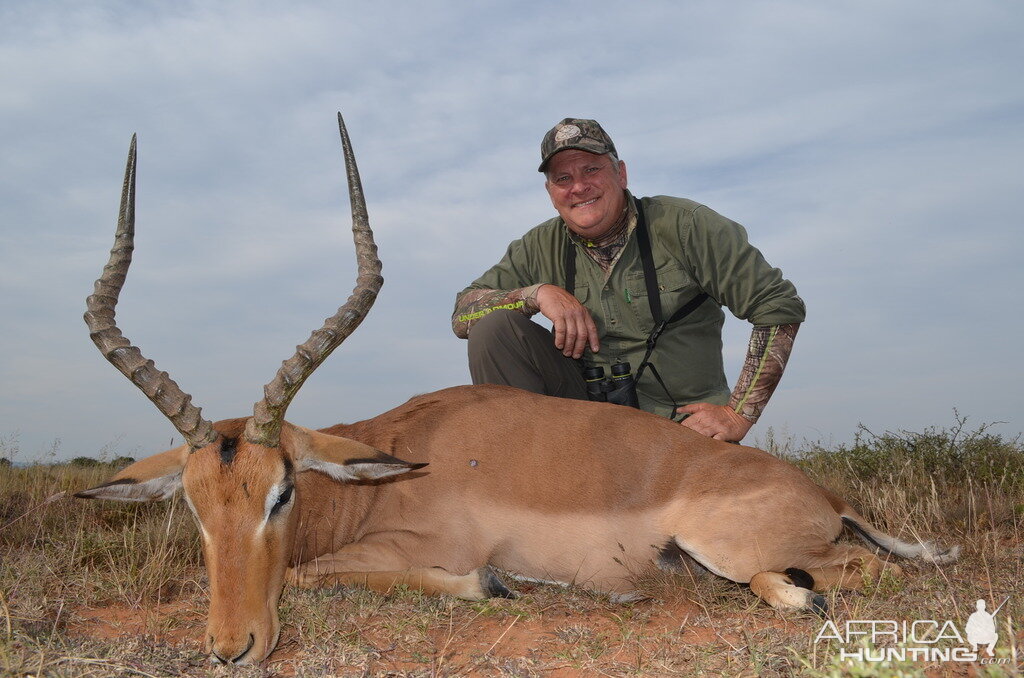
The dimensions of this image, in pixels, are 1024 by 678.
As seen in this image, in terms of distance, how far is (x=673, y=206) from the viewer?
7148 mm

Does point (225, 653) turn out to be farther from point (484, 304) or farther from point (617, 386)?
point (484, 304)

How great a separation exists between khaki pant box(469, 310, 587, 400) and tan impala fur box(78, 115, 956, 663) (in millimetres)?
1652

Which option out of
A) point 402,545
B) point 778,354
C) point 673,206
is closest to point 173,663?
point 402,545

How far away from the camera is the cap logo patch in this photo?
7043mm

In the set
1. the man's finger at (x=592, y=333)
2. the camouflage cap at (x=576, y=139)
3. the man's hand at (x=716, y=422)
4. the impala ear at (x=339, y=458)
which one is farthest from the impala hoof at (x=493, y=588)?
the camouflage cap at (x=576, y=139)

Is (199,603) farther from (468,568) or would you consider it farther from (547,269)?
(547,269)

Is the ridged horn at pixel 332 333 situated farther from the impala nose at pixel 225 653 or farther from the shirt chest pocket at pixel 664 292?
the shirt chest pocket at pixel 664 292

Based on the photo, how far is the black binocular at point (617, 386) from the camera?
22.4ft

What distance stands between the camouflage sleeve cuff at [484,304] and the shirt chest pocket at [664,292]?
2.83 feet

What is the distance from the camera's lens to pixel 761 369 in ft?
21.3

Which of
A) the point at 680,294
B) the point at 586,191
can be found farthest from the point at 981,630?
the point at 586,191

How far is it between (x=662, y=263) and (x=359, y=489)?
3.44 m

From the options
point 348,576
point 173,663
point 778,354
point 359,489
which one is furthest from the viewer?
point 778,354

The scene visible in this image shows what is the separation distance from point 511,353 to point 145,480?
319 centimetres
